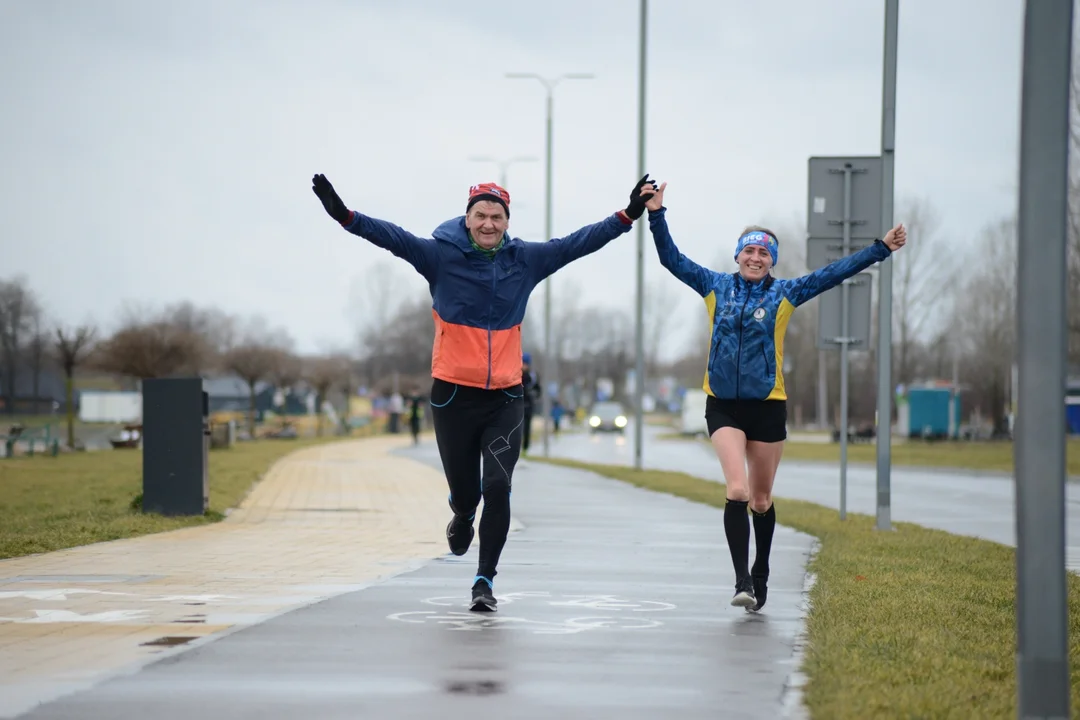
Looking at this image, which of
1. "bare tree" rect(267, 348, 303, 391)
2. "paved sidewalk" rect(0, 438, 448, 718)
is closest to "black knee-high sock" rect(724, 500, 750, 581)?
"paved sidewalk" rect(0, 438, 448, 718)

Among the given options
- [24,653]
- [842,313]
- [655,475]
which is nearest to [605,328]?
[655,475]

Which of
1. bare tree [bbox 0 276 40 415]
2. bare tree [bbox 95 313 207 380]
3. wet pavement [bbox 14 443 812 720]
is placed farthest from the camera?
bare tree [bbox 0 276 40 415]

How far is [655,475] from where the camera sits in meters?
24.6

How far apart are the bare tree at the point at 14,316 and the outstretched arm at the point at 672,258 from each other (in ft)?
229

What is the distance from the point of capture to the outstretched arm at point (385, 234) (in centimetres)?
768

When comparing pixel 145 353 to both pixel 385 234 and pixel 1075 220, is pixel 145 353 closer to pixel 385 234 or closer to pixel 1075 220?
pixel 1075 220

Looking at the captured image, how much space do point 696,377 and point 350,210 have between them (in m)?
118

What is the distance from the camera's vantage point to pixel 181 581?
8.54 metres

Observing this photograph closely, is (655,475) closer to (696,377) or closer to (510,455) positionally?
(510,455)

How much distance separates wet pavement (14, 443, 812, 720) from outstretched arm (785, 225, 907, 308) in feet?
5.44

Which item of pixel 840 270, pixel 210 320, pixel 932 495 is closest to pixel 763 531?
pixel 840 270

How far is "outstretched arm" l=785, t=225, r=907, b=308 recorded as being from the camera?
8008 millimetres

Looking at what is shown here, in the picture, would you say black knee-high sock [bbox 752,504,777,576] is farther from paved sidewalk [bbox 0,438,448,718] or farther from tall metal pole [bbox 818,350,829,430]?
tall metal pole [bbox 818,350,829,430]

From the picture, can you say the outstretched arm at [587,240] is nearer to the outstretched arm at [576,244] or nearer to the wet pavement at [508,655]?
the outstretched arm at [576,244]
